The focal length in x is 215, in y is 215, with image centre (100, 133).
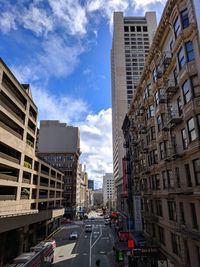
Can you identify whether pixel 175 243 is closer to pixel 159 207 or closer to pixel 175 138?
pixel 159 207

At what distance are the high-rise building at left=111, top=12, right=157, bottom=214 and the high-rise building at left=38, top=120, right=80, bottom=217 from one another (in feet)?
66.8

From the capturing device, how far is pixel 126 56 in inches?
3952

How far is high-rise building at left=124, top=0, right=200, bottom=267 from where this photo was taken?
57.1ft

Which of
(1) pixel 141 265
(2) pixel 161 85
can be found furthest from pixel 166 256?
(2) pixel 161 85

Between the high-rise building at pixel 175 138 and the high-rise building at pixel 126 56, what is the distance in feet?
197

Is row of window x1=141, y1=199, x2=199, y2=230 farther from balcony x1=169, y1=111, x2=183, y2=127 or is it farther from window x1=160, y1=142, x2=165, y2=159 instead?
balcony x1=169, y1=111, x2=183, y2=127

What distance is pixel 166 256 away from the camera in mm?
22359

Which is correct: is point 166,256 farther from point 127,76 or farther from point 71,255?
point 127,76

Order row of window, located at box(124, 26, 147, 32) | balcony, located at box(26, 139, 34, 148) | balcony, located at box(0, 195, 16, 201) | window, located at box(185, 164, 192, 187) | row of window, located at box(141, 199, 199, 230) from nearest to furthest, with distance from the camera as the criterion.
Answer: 1. row of window, located at box(141, 199, 199, 230)
2. window, located at box(185, 164, 192, 187)
3. balcony, located at box(0, 195, 16, 201)
4. balcony, located at box(26, 139, 34, 148)
5. row of window, located at box(124, 26, 147, 32)

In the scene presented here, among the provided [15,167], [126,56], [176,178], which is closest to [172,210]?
[176,178]

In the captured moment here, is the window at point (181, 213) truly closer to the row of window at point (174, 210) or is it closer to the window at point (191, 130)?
the row of window at point (174, 210)

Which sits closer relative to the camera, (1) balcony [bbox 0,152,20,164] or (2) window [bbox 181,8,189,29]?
(2) window [bbox 181,8,189,29]

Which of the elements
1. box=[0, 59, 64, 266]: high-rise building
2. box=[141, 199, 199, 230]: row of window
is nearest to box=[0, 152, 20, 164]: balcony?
box=[0, 59, 64, 266]: high-rise building

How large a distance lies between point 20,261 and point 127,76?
88246 millimetres
